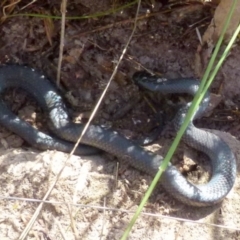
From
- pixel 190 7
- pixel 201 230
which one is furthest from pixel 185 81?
pixel 201 230

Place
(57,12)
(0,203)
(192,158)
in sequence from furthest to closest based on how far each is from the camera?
(57,12), (192,158), (0,203)

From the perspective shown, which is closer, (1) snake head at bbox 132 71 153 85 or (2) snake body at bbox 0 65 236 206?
(2) snake body at bbox 0 65 236 206

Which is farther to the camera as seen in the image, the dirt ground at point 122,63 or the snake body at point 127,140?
the dirt ground at point 122,63

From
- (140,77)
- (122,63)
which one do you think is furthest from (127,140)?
(122,63)

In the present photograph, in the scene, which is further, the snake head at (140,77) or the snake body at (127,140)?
the snake head at (140,77)

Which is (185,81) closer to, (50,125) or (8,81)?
(50,125)

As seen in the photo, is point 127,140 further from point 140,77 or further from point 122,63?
point 122,63

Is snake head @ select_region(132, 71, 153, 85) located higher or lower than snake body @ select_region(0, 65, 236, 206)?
higher

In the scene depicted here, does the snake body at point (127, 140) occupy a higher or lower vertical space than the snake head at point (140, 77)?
lower
